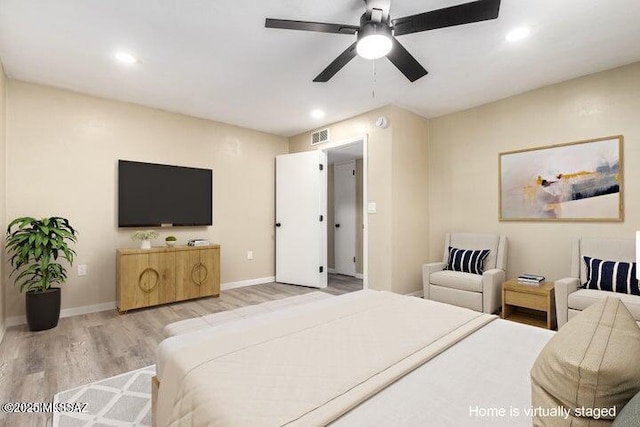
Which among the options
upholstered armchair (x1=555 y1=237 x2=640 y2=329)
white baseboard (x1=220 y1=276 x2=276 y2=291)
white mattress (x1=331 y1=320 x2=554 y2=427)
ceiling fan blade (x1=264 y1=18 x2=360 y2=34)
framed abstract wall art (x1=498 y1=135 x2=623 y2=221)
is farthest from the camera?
white baseboard (x1=220 y1=276 x2=276 y2=291)

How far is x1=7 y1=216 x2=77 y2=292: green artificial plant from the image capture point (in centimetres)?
281

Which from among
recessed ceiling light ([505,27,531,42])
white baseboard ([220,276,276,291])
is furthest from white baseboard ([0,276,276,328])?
recessed ceiling light ([505,27,531,42])

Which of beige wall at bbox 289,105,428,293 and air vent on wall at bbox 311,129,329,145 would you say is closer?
beige wall at bbox 289,105,428,293

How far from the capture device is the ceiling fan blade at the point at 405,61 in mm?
2079

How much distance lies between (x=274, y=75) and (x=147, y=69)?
3.93 feet

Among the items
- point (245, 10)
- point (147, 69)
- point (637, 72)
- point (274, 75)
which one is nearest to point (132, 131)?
point (147, 69)

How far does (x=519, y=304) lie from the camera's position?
304 cm

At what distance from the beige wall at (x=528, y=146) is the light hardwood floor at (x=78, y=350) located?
9.65 ft

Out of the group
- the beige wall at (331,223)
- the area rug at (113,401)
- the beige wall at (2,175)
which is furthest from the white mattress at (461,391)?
the beige wall at (331,223)

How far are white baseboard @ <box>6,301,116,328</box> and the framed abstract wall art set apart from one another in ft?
15.7

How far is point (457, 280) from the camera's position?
3.40m

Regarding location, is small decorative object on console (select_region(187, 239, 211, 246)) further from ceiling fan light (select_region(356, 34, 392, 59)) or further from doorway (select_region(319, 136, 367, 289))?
ceiling fan light (select_region(356, 34, 392, 59))

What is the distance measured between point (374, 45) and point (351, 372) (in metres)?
1.88

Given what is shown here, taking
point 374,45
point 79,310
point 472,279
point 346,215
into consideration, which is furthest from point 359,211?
point 79,310
